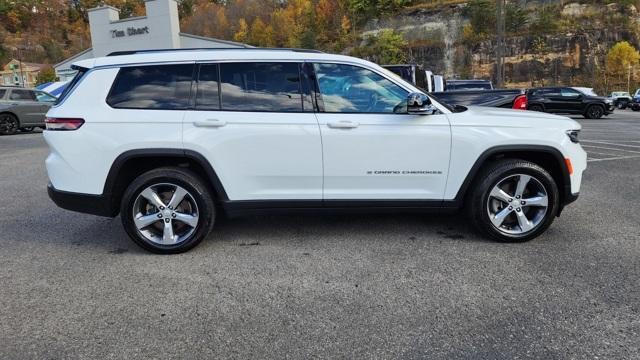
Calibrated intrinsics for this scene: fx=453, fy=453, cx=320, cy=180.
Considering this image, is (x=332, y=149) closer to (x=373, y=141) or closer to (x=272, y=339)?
(x=373, y=141)

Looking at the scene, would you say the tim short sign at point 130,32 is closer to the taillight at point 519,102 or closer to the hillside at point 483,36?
the hillside at point 483,36

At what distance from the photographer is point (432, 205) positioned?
4203 mm

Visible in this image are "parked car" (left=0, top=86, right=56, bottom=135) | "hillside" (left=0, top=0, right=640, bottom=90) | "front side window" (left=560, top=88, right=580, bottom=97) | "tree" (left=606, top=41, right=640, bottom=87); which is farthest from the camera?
"hillside" (left=0, top=0, right=640, bottom=90)

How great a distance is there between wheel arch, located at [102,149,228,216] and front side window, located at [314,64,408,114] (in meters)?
1.21

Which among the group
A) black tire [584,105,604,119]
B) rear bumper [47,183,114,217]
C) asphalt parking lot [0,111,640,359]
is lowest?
black tire [584,105,604,119]

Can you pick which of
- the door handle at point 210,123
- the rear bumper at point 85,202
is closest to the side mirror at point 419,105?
the door handle at point 210,123

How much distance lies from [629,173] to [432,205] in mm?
5011

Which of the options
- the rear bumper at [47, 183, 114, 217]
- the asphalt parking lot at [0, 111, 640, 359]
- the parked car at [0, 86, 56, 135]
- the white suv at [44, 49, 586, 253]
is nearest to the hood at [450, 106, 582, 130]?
the white suv at [44, 49, 586, 253]

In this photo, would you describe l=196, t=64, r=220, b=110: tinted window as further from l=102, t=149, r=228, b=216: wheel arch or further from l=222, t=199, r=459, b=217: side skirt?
l=222, t=199, r=459, b=217: side skirt

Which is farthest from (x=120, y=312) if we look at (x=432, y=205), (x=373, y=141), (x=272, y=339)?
(x=432, y=205)

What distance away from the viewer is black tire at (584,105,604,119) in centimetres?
2211

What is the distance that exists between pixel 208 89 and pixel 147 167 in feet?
3.07

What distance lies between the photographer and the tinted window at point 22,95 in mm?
15992

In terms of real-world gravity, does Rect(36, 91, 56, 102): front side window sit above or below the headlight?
below
